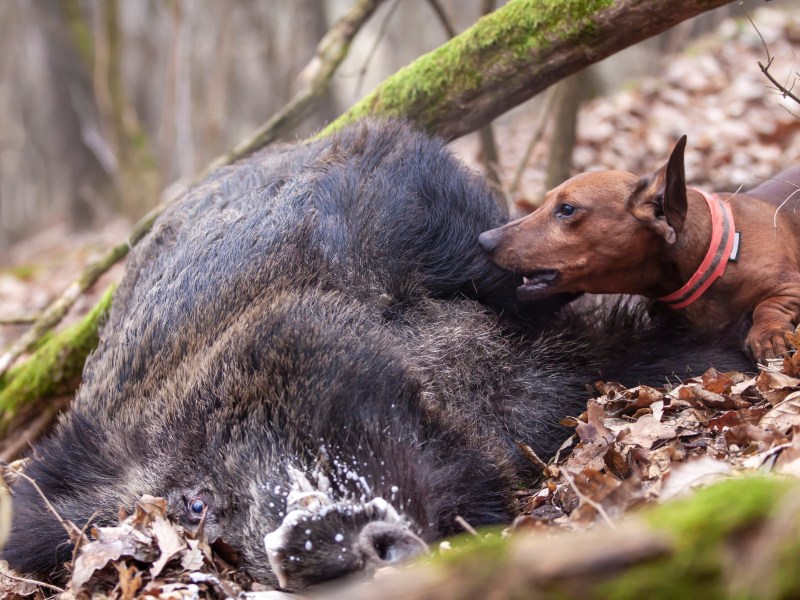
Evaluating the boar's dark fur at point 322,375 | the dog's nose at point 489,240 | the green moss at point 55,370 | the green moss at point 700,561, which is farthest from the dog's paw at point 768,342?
the green moss at point 55,370

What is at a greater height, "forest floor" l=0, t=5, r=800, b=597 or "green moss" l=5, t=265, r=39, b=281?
"green moss" l=5, t=265, r=39, b=281

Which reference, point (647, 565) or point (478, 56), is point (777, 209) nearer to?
point (478, 56)

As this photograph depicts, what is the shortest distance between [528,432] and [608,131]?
6.51 m

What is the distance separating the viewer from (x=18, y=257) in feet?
65.4

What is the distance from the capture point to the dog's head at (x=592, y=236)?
431 centimetres

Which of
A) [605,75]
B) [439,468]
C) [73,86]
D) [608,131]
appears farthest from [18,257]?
[439,468]

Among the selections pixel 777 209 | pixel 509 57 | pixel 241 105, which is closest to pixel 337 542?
pixel 777 209

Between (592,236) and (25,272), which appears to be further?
(25,272)

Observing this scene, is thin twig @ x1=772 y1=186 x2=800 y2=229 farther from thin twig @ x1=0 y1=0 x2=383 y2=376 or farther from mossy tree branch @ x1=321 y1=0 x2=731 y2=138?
thin twig @ x1=0 y1=0 x2=383 y2=376

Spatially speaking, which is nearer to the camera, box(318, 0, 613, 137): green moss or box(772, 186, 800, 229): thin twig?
box(772, 186, 800, 229): thin twig

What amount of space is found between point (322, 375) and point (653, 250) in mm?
1802

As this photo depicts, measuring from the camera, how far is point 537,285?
173 inches

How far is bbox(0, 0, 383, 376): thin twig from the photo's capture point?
6.56 m

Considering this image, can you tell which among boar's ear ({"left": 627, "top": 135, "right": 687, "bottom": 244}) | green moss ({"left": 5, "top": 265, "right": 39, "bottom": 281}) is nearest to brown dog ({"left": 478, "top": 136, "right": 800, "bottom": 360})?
boar's ear ({"left": 627, "top": 135, "right": 687, "bottom": 244})
